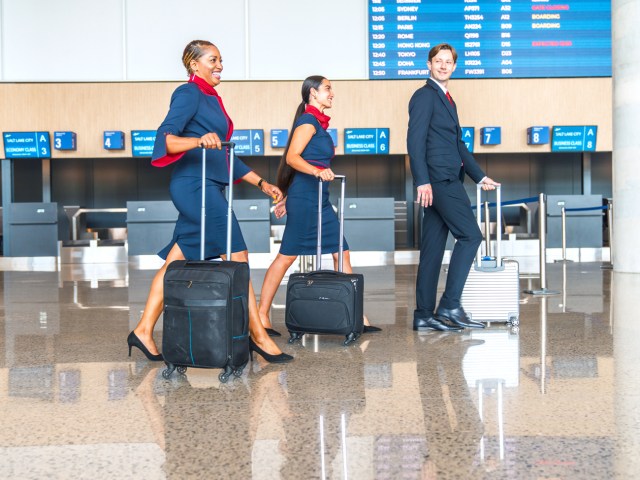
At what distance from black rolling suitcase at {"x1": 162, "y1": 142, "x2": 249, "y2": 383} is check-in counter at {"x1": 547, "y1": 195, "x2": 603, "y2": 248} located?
9.67m

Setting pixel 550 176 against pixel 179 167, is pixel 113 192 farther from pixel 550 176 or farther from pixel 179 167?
pixel 179 167

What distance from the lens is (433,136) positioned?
12.8ft

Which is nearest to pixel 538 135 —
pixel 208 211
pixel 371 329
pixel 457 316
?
pixel 457 316

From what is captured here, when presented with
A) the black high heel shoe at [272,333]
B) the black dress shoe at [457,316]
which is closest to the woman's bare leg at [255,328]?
the black high heel shoe at [272,333]

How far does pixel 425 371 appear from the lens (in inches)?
110

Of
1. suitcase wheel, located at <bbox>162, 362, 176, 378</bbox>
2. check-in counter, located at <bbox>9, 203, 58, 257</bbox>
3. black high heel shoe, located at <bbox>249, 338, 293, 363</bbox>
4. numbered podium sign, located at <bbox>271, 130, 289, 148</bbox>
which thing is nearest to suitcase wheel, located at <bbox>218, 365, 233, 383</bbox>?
suitcase wheel, located at <bbox>162, 362, 176, 378</bbox>

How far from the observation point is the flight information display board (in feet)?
38.5

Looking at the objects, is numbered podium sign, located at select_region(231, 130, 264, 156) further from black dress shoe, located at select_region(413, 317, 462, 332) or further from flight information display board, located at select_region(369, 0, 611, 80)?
black dress shoe, located at select_region(413, 317, 462, 332)

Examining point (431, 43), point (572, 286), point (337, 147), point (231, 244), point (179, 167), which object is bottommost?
point (572, 286)

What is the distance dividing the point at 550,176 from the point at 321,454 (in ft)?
40.5

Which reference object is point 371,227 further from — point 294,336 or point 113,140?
point 294,336

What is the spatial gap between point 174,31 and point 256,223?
3.47 metres

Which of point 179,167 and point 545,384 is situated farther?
point 179,167

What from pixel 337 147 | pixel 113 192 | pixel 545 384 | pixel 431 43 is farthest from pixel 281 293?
pixel 113 192
